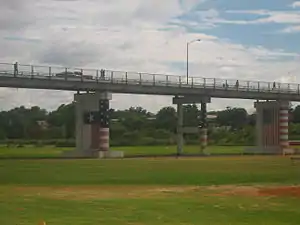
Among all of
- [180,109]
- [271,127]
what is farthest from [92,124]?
[271,127]

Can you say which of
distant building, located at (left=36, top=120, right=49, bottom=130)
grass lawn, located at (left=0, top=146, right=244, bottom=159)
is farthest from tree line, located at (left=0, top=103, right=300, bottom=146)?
grass lawn, located at (left=0, top=146, right=244, bottom=159)

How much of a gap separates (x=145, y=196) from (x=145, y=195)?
1.85ft

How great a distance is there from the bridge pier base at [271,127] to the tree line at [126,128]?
88.3 ft

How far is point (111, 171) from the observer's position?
160 feet

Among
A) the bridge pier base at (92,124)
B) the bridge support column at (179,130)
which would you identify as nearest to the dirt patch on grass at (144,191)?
the bridge pier base at (92,124)

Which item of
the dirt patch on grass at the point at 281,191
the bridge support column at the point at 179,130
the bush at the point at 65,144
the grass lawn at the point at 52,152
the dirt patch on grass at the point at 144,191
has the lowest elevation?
the dirt patch on grass at the point at 144,191

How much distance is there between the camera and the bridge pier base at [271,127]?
98.0 metres

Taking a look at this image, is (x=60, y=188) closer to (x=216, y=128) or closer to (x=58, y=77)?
(x=58, y=77)

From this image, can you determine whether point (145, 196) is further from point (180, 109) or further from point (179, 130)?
point (179, 130)

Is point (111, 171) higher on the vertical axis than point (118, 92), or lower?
lower

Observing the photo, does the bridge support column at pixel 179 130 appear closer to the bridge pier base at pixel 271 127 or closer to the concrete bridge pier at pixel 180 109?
the concrete bridge pier at pixel 180 109

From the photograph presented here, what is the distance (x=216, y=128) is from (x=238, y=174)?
111 metres

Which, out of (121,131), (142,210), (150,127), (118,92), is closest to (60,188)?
(142,210)

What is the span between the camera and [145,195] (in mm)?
31188
